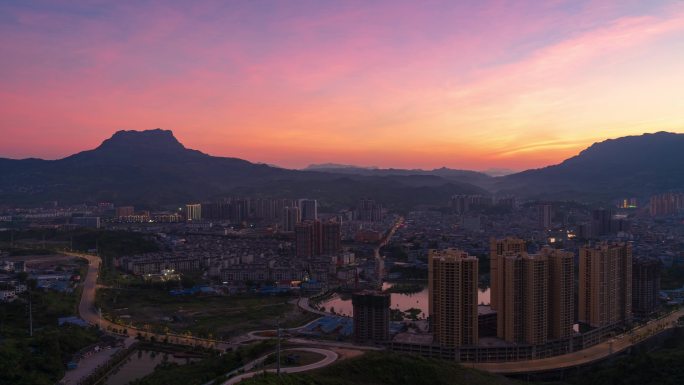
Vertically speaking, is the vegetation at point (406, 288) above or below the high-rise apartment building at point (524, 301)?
below

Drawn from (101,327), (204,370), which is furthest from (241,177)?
(204,370)

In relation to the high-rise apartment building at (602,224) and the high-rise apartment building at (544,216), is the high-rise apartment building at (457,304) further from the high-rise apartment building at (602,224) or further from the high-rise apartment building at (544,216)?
the high-rise apartment building at (544,216)

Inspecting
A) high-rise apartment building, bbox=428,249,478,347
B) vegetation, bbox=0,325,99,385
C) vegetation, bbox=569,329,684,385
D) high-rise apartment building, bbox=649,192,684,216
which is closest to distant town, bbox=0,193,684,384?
high-rise apartment building, bbox=428,249,478,347

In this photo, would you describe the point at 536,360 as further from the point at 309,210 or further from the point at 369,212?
the point at 369,212

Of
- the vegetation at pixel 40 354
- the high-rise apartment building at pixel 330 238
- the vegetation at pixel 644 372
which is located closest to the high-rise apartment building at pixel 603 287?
the vegetation at pixel 644 372

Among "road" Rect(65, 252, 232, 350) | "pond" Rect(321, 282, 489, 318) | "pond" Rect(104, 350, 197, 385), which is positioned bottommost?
"pond" Rect(321, 282, 489, 318)

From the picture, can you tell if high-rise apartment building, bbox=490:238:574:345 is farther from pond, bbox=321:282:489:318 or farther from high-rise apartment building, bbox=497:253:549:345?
pond, bbox=321:282:489:318

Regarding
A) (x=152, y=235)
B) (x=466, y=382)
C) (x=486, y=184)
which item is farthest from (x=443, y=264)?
(x=486, y=184)
